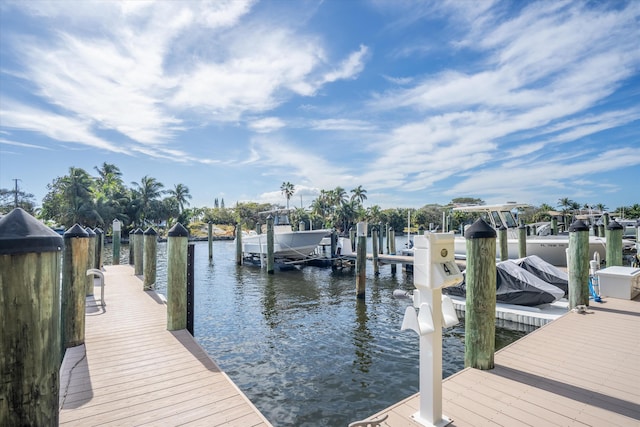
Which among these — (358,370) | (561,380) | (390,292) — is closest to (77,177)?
(390,292)

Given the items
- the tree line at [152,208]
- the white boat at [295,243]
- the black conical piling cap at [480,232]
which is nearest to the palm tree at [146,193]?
the tree line at [152,208]

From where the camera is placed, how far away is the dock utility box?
8125mm

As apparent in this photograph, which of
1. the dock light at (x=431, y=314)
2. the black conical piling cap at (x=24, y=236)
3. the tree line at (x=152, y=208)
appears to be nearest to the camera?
the black conical piling cap at (x=24, y=236)

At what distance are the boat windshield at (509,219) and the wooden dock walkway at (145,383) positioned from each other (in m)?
18.6

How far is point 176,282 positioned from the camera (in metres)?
6.10

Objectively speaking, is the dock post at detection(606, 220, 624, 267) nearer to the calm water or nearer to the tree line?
the calm water

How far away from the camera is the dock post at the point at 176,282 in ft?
20.0

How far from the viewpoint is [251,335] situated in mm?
9328

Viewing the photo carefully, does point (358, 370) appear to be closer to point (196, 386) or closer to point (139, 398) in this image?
point (196, 386)

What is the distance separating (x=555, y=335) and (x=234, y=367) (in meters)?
6.07

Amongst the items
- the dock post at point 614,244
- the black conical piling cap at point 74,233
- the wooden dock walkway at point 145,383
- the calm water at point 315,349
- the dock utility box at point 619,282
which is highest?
the black conical piling cap at point 74,233

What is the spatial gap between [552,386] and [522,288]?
620 centimetres

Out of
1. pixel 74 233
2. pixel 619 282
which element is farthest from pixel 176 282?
pixel 619 282

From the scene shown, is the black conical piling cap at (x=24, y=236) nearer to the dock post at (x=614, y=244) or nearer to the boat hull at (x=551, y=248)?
the dock post at (x=614, y=244)
